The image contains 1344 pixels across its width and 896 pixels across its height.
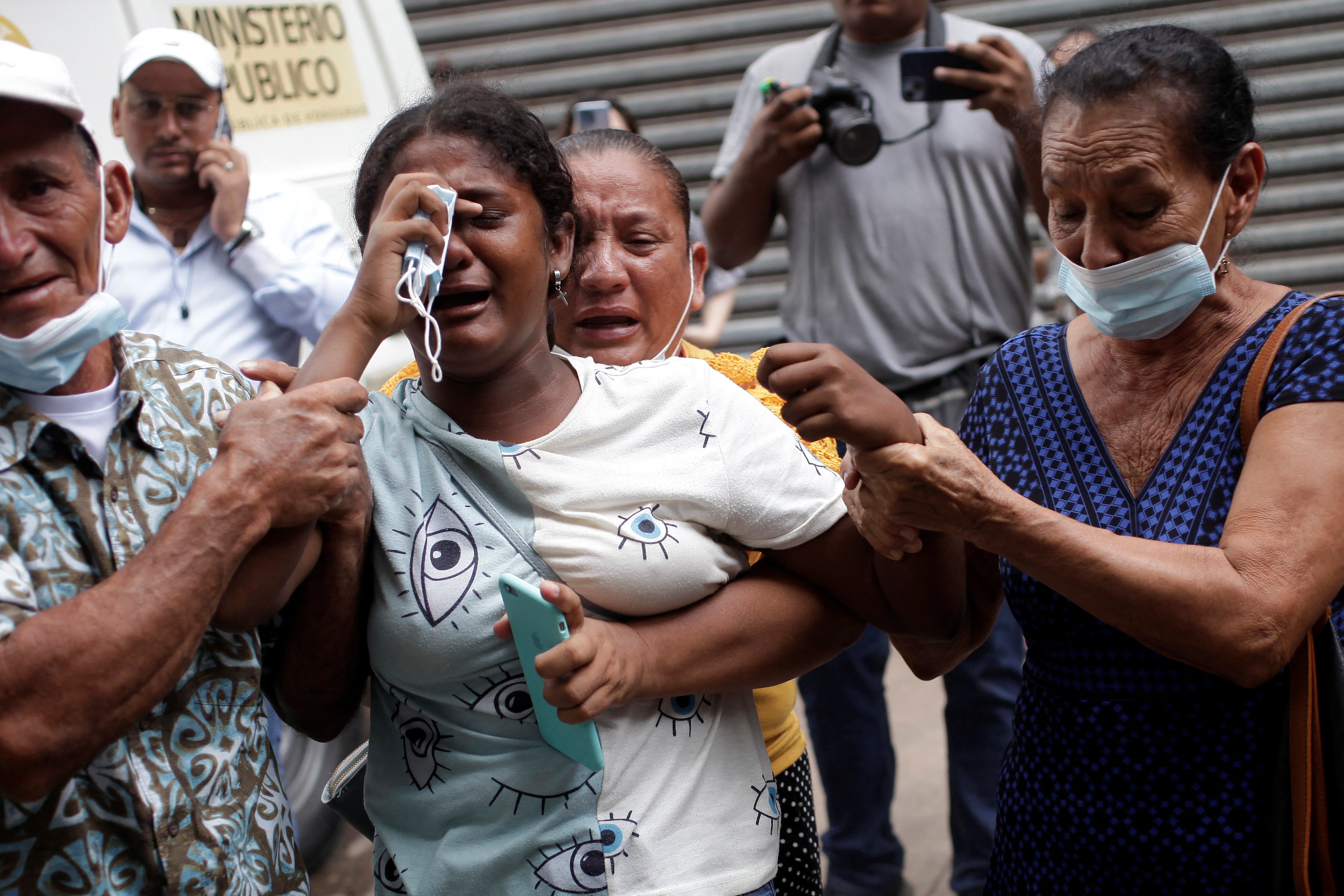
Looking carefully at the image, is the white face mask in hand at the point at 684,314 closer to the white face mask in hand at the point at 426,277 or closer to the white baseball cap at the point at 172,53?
the white face mask in hand at the point at 426,277

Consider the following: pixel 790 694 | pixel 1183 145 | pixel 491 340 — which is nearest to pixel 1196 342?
pixel 1183 145

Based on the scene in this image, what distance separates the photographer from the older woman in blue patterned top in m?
1.59

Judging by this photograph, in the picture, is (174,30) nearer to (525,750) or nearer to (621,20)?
(525,750)

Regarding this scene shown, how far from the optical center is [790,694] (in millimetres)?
2102

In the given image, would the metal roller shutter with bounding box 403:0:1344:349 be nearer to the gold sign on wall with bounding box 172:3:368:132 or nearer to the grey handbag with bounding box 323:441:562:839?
the gold sign on wall with bounding box 172:3:368:132

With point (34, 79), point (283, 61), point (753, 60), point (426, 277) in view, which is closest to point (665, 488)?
point (426, 277)

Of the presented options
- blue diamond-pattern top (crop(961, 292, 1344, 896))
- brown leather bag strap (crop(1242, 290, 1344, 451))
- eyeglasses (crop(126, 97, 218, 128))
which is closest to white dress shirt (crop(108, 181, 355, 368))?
eyeglasses (crop(126, 97, 218, 128))

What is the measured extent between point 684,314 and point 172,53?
1.67m

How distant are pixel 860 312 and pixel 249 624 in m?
2.27

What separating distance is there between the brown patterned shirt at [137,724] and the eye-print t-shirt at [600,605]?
174 mm

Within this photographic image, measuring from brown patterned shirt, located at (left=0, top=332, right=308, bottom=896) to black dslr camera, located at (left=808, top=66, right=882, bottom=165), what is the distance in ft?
6.97

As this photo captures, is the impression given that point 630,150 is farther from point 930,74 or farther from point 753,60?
point 753,60

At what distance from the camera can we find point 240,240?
308 cm

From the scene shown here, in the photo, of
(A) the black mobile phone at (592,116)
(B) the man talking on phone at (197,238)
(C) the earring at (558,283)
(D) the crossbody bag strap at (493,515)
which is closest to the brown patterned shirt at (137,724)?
(D) the crossbody bag strap at (493,515)
